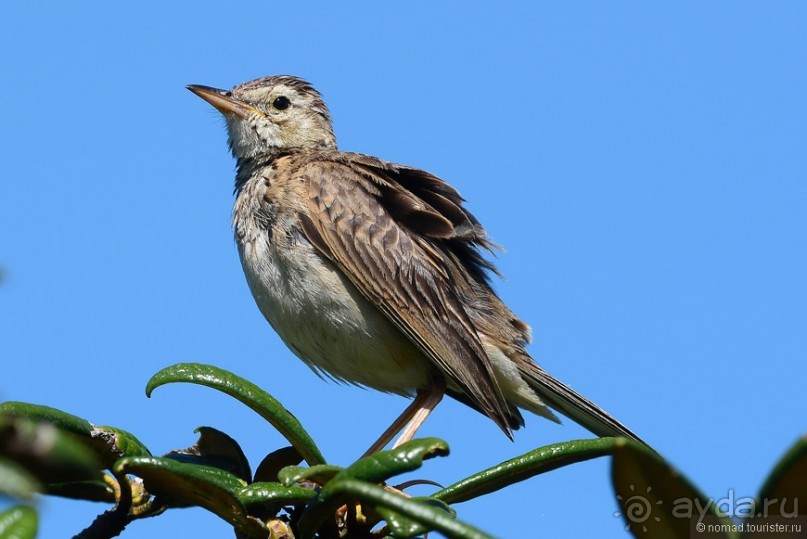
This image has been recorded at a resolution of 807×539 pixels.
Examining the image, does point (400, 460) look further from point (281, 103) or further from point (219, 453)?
point (281, 103)

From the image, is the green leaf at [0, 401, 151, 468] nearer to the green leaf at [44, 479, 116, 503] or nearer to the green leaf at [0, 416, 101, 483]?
the green leaf at [44, 479, 116, 503]

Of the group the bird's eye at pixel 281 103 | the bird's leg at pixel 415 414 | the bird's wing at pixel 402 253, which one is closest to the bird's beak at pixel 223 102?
the bird's eye at pixel 281 103

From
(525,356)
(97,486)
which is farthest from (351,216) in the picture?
(97,486)

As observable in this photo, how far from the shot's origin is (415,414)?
6.62 meters

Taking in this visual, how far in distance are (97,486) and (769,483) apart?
2050mm

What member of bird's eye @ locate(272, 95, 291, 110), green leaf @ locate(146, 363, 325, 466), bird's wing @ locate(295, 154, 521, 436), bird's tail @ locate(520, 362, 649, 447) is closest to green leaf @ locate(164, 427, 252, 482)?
green leaf @ locate(146, 363, 325, 466)

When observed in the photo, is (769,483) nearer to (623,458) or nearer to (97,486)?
(623,458)

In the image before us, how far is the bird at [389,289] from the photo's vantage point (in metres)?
6.17

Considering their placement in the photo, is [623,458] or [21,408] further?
[21,408]

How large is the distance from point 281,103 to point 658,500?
685cm

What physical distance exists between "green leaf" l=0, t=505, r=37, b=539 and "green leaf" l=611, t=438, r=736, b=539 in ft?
2.88

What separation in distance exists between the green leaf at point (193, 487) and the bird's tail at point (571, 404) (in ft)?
12.2

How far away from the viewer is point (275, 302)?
6160 mm

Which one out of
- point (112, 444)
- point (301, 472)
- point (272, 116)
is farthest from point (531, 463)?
point (272, 116)
